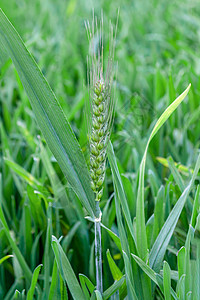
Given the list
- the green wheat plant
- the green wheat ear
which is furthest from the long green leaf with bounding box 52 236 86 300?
the green wheat ear

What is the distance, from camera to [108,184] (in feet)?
3.67

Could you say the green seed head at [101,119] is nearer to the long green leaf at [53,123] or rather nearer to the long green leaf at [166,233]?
the long green leaf at [53,123]

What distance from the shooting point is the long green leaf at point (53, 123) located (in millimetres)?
634

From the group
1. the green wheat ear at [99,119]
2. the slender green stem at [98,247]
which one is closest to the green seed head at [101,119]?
the green wheat ear at [99,119]

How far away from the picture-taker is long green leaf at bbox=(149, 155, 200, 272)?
684mm

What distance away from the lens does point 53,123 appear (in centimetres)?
65

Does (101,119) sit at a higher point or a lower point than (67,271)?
higher

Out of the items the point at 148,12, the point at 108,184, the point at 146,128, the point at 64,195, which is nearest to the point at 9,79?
the point at 146,128

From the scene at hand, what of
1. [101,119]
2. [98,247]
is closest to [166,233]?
[98,247]

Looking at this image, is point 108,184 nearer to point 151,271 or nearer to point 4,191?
point 4,191

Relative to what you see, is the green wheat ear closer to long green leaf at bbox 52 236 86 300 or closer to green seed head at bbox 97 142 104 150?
green seed head at bbox 97 142 104 150

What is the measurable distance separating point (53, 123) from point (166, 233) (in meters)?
0.27

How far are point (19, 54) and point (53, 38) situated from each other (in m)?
1.59

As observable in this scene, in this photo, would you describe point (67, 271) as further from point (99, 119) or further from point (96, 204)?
point (99, 119)
